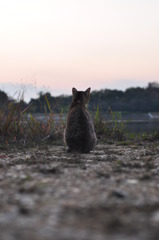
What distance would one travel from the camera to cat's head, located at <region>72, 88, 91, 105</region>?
8969mm

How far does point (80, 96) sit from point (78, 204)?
18.7 ft

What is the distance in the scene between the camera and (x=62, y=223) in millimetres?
2963

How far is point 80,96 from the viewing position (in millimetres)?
9070

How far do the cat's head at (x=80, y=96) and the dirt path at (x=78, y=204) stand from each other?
379 centimetres

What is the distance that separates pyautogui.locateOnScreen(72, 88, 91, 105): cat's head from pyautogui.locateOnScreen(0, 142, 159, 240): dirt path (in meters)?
3.79

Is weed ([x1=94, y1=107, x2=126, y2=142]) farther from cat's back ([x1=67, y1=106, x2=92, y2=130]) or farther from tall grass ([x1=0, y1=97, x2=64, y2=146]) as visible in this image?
cat's back ([x1=67, y1=106, x2=92, y2=130])

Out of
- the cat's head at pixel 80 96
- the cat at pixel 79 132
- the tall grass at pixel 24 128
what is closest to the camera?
the cat at pixel 79 132

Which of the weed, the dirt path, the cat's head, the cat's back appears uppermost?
the cat's head

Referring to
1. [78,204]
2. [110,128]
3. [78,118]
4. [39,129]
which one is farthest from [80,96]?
[78,204]

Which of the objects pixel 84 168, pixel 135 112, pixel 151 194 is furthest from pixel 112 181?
pixel 135 112

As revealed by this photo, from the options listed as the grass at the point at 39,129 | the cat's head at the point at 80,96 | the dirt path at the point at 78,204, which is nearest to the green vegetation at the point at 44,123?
the grass at the point at 39,129

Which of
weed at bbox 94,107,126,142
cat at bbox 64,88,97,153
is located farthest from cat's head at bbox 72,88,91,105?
weed at bbox 94,107,126,142

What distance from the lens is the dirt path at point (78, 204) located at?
2766 millimetres

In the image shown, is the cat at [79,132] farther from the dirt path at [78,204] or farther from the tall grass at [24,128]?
the dirt path at [78,204]
